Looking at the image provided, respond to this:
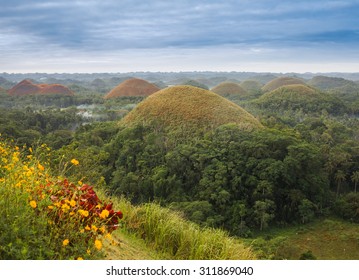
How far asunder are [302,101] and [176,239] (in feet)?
245

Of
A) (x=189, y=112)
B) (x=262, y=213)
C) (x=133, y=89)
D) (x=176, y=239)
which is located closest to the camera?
(x=176, y=239)

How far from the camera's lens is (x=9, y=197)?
346cm

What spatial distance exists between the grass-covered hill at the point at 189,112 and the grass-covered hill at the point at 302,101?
39049 millimetres

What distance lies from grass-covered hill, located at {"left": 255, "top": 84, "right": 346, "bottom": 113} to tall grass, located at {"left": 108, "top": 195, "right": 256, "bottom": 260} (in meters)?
69.9

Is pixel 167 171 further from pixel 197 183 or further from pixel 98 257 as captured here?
pixel 98 257

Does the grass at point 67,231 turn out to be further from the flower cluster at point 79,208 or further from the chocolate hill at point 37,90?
the chocolate hill at point 37,90

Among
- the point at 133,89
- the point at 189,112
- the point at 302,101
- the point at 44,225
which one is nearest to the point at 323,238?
the point at 189,112

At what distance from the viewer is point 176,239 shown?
207 inches

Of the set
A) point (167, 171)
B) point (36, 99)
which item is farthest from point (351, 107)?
point (36, 99)

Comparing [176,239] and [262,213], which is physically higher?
[176,239]

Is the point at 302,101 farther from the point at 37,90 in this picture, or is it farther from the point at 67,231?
the point at 37,90

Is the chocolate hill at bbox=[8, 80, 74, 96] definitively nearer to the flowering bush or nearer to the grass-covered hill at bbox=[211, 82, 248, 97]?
the grass-covered hill at bbox=[211, 82, 248, 97]

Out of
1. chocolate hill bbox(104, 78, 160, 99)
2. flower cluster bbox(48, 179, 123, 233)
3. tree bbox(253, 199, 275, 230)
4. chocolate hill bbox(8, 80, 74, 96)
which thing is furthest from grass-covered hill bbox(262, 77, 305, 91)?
flower cluster bbox(48, 179, 123, 233)

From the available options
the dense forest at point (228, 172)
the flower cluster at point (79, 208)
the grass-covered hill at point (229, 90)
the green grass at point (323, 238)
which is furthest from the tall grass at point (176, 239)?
the grass-covered hill at point (229, 90)
